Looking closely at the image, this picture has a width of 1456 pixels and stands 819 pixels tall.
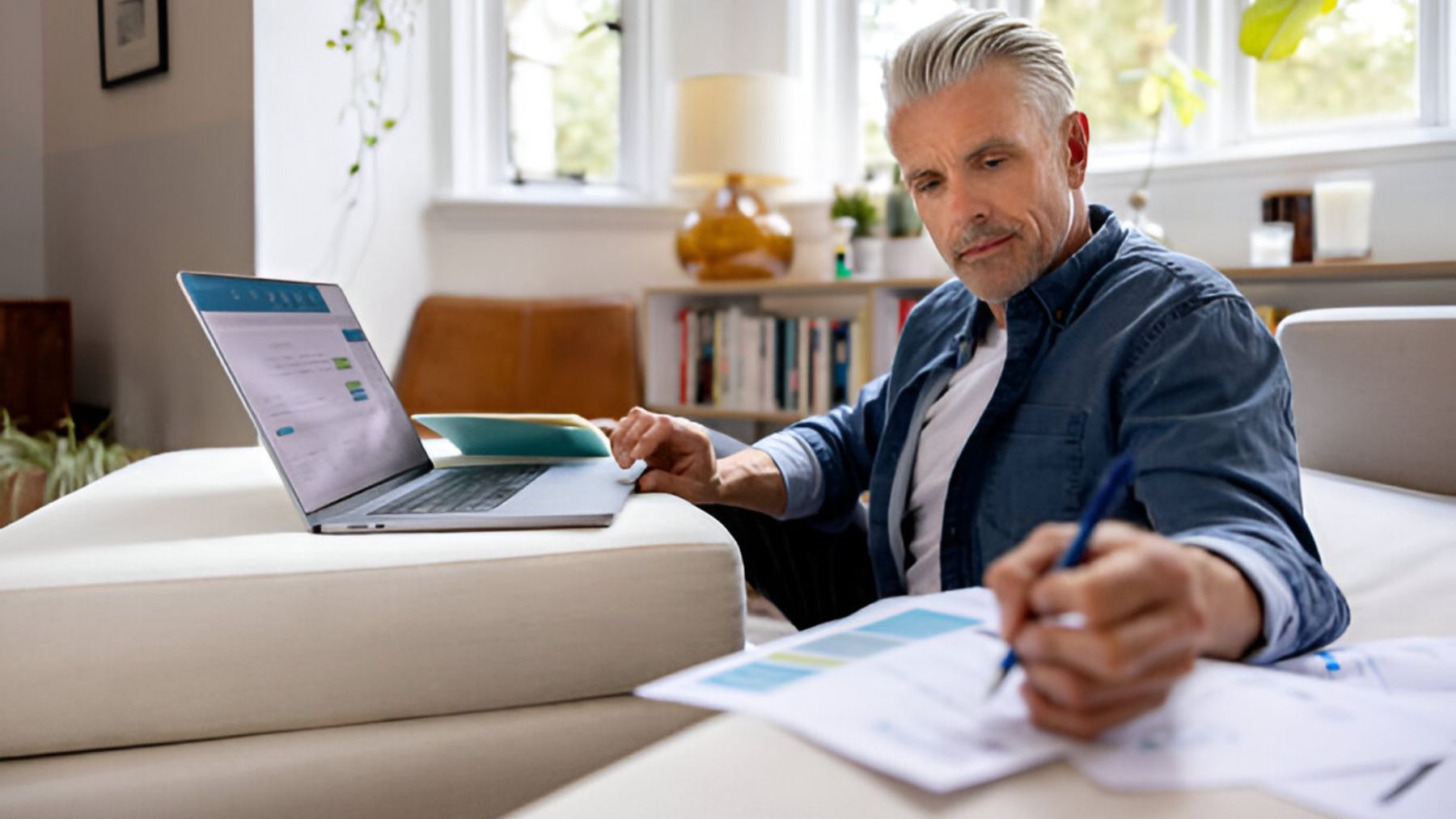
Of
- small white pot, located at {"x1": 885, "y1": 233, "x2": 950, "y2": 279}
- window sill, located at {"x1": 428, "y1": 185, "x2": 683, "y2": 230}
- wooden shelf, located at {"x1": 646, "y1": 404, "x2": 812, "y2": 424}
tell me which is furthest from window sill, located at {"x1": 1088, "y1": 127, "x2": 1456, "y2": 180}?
window sill, located at {"x1": 428, "y1": 185, "x2": 683, "y2": 230}

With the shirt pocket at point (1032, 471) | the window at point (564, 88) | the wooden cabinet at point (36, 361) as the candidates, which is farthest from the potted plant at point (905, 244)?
the wooden cabinet at point (36, 361)

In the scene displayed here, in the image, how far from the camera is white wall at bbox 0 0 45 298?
3.57 metres

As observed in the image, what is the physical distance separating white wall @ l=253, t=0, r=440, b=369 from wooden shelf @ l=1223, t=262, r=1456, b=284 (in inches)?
86.0

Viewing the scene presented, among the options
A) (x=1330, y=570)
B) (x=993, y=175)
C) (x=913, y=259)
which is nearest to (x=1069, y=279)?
(x=993, y=175)

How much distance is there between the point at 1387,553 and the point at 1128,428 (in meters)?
0.46

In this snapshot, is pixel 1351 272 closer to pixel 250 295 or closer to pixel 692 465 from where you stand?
pixel 692 465

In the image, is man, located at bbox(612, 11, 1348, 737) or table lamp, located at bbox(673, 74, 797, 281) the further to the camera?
table lamp, located at bbox(673, 74, 797, 281)

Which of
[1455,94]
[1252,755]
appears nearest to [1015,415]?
[1252,755]

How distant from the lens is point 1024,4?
3398 millimetres

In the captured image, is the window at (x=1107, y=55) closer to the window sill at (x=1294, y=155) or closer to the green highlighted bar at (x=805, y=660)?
the window sill at (x=1294, y=155)

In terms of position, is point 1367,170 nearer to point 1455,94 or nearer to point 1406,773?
point 1455,94

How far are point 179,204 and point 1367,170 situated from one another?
2.93 m

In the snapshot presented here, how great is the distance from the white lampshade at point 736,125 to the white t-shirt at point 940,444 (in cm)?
202

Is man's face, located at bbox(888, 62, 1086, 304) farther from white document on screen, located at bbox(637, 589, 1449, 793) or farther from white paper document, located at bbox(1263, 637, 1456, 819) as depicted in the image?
white document on screen, located at bbox(637, 589, 1449, 793)
